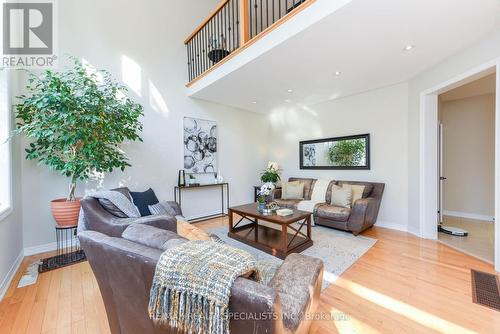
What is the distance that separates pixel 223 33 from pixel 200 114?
62.0 inches

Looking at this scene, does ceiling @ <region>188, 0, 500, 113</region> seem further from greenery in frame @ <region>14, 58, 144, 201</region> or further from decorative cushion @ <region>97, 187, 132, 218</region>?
decorative cushion @ <region>97, 187, 132, 218</region>

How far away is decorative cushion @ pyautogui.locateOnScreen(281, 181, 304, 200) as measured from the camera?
15.2ft

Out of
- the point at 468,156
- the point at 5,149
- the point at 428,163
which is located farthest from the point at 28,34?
the point at 468,156

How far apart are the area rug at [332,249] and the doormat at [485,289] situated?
0.99 m

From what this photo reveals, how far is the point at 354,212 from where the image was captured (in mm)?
3377

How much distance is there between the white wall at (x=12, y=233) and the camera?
209 centimetres

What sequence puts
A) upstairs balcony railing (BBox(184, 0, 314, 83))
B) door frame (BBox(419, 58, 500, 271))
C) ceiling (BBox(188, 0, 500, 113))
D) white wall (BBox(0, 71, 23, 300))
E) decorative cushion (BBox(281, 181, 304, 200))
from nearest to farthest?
ceiling (BBox(188, 0, 500, 113)) < white wall (BBox(0, 71, 23, 300)) < door frame (BBox(419, 58, 500, 271)) < upstairs balcony railing (BBox(184, 0, 314, 83)) < decorative cushion (BBox(281, 181, 304, 200))

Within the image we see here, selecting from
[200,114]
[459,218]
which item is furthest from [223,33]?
[459,218]

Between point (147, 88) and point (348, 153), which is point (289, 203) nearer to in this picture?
point (348, 153)

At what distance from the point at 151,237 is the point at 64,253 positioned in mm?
2843

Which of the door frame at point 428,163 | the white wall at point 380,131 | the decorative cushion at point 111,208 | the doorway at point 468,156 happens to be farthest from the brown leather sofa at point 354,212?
the decorative cushion at point 111,208

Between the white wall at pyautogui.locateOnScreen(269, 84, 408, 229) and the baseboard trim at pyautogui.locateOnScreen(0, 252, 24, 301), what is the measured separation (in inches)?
191

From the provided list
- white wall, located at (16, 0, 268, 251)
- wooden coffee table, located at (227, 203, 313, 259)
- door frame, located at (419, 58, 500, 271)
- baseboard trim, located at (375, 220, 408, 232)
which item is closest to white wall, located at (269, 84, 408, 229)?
baseboard trim, located at (375, 220, 408, 232)

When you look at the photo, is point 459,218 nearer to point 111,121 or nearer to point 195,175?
point 195,175
